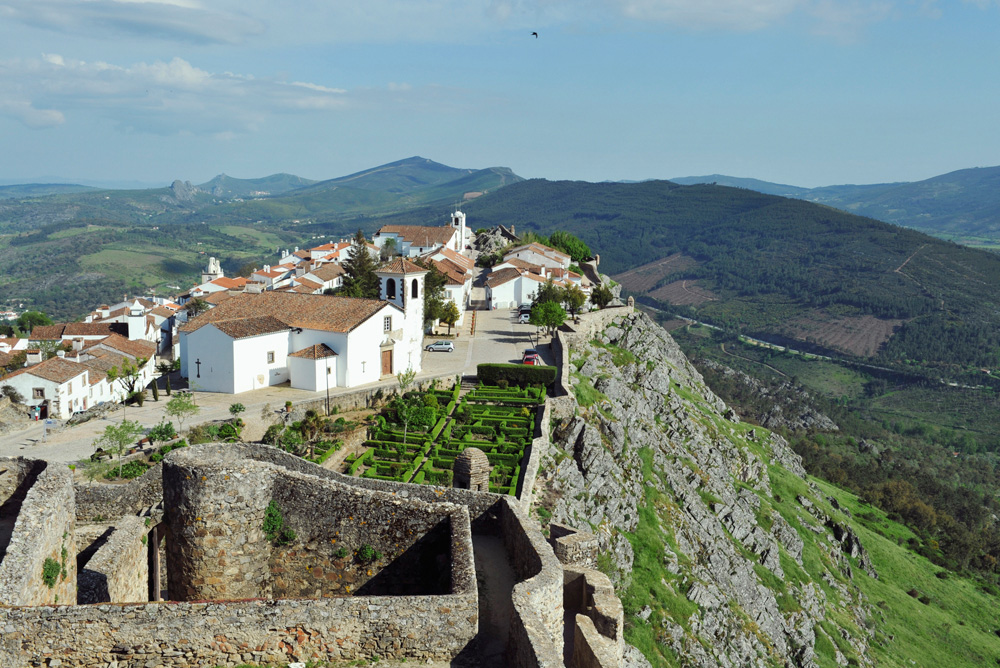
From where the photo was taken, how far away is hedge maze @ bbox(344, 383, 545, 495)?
33.3 metres

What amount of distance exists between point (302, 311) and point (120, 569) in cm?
3578

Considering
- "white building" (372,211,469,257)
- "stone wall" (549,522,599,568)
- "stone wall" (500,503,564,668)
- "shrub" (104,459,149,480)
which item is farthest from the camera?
"white building" (372,211,469,257)

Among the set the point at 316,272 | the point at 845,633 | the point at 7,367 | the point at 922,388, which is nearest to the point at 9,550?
the point at 845,633

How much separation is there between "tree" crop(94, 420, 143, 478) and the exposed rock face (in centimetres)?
1822

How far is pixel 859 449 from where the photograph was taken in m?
128

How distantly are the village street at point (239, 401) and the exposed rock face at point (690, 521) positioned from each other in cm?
732

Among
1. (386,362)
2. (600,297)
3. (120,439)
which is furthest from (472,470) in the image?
(600,297)

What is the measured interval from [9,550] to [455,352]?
46.7 meters

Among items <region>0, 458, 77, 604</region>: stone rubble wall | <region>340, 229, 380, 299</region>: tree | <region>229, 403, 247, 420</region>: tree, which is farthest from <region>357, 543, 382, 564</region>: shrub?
<region>340, 229, 380, 299</region>: tree

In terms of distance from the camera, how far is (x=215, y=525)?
1186 centimetres

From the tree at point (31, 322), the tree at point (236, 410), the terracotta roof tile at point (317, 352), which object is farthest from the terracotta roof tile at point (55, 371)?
the tree at point (31, 322)

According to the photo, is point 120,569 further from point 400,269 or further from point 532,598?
point 400,269

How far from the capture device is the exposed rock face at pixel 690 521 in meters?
37.1

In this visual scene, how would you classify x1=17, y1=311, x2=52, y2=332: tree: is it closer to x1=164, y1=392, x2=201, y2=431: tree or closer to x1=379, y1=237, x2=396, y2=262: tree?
x1=379, y1=237, x2=396, y2=262: tree
